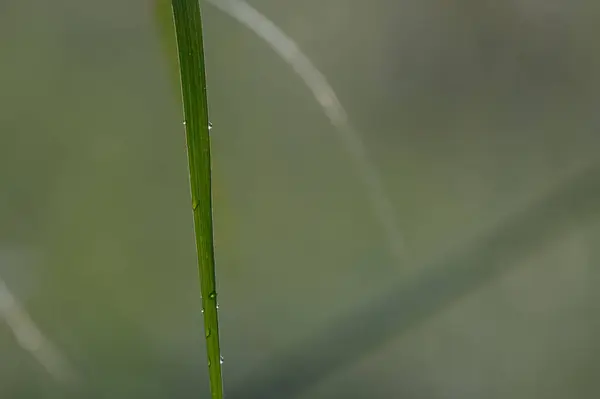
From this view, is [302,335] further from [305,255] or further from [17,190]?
[17,190]

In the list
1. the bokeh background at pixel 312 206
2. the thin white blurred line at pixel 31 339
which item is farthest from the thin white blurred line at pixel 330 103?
the thin white blurred line at pixel 31 339

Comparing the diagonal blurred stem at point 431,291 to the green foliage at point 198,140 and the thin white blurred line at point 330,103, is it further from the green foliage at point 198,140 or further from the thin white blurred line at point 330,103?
the green foliage at point 198,140

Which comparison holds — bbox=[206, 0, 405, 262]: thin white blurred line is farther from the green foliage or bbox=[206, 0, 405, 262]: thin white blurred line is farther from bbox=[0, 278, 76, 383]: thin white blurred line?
bbox=[0, 278, 76, 383]: thin white blurred line

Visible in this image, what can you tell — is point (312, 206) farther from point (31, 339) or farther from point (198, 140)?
point (31, 339)

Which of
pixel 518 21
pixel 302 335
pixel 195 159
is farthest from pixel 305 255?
pixel 518 21

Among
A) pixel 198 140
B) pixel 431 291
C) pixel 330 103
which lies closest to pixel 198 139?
pixel 198 140
